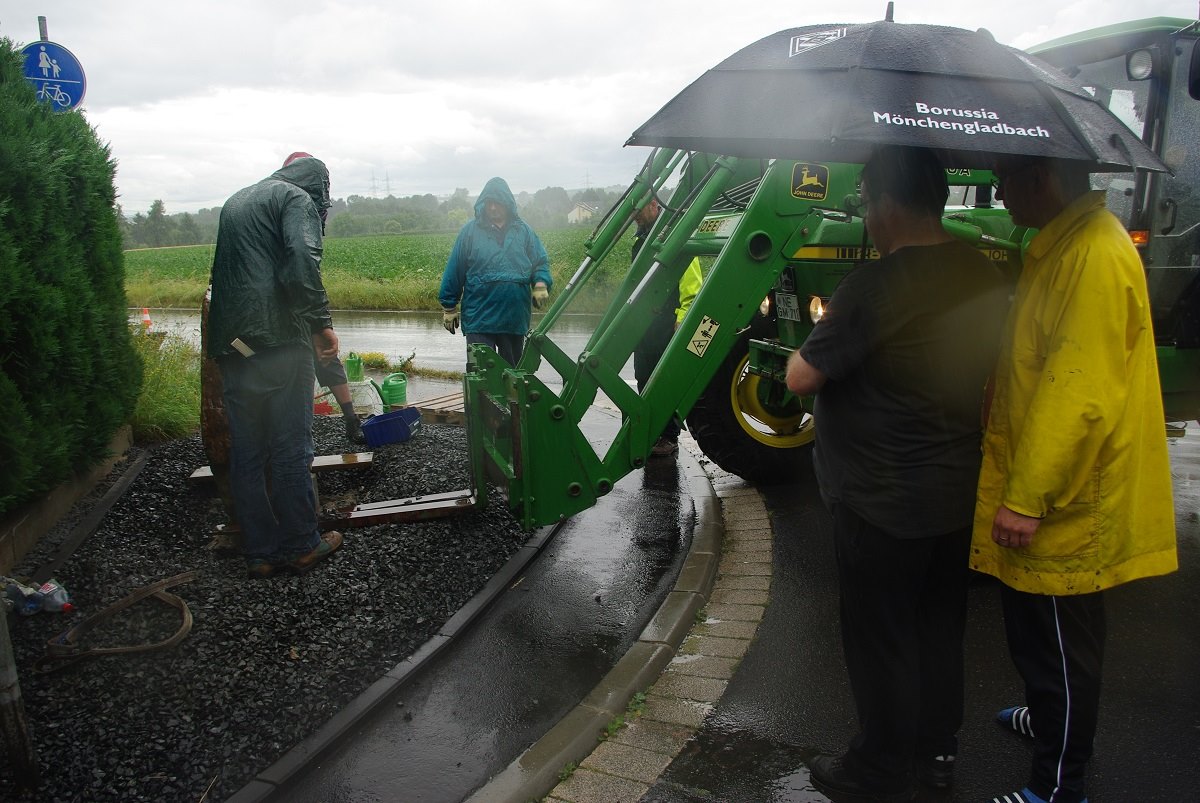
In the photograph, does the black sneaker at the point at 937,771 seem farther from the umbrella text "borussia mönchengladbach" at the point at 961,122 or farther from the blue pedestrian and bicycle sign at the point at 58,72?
the blue pedestrian and bicycle sign at the point at 58,72

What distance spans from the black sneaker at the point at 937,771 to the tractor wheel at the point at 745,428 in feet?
10.1

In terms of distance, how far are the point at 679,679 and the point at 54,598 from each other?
2.56 metres

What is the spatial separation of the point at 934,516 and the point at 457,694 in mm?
1881

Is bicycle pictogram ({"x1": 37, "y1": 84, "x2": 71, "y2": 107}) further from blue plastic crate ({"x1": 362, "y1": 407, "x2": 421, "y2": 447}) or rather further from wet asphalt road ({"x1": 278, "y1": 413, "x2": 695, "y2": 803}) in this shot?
wet asphalt road ({"x1": 278, "y1": 413, "x2": 695, "y2": 803})

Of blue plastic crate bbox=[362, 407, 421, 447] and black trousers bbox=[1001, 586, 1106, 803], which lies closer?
black trousers bbox=[1001, 586, 1106, 803]

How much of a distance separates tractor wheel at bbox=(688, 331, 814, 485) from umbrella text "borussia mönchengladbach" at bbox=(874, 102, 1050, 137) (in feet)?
11.5

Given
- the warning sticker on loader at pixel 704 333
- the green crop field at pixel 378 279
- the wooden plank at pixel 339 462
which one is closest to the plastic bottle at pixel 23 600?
the wooden plank at pixel 339 462

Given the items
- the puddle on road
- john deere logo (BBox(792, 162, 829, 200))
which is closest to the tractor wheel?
john deere logo (BBox(792, 162, 829, 200))

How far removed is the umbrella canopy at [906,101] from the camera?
191cm

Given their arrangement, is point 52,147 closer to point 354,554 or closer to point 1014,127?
point 354,554

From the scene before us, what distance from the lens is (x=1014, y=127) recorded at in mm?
1938

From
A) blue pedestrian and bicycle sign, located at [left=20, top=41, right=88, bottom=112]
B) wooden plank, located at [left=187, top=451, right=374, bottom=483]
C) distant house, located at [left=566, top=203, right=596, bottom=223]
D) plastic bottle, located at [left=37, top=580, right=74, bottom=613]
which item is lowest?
plastic bottle, located at [left=37, top=580, right=74, bottom=613]

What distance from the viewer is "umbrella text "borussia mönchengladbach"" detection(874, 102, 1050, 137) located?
75.5 inches

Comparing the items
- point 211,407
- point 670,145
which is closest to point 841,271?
point 670,145
